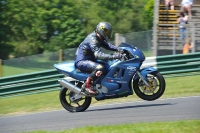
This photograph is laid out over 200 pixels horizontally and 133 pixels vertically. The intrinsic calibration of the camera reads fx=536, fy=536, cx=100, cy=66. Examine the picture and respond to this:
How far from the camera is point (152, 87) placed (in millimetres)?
10578

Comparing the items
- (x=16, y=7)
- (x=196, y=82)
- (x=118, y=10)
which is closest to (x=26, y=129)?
(x=196, y=82)

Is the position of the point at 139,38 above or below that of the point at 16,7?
above

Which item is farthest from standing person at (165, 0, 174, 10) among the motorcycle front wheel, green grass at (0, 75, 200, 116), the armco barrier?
the motorcycle front wheel

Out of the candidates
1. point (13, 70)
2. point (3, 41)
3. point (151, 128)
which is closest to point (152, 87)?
point (151, 128)

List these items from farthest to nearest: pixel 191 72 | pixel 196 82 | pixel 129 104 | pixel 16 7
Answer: pixel 16 7, pixel 191 72, pixel 196 82, pixel 129 104

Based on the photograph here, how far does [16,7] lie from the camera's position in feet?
157

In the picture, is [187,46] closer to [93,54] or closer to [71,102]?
[93,54]

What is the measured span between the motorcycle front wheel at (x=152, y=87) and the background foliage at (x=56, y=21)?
114 feet

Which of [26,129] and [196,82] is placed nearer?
[26,129]

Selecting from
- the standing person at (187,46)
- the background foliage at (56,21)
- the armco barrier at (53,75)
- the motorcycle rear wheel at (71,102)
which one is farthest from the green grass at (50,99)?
the background foliage at (56,21)

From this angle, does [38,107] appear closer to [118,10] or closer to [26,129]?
[26,129]

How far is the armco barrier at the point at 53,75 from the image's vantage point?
16406 millimetres

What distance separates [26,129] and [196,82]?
6.20m

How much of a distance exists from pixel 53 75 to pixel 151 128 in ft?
28.4
